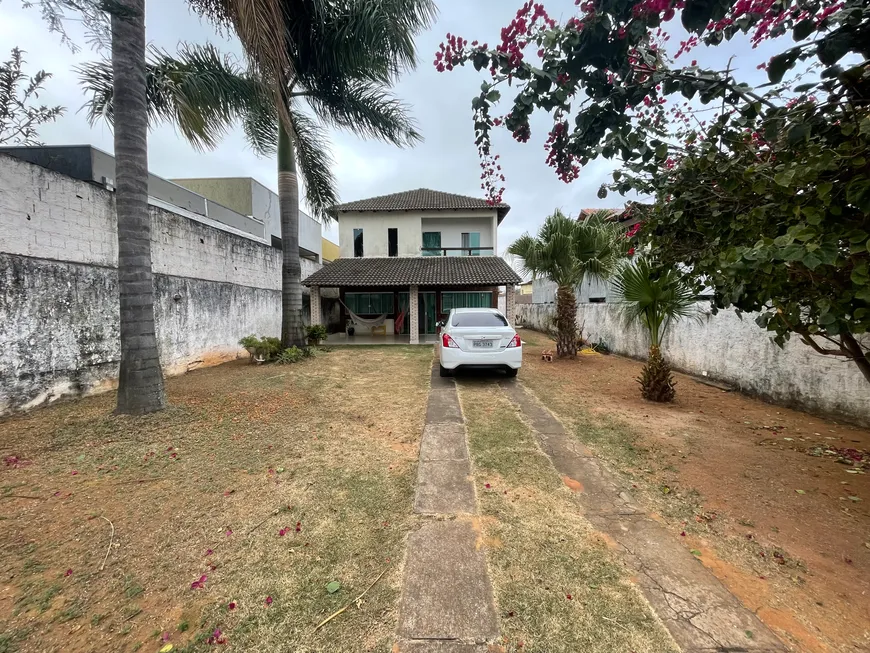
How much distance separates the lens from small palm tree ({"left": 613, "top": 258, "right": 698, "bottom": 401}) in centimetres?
556

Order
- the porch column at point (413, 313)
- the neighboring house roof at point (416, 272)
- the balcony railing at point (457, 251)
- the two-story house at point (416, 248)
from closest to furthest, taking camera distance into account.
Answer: the neighboring house roof at point (416, 272), the porch column at point (413, 313), the two-story house at point (416, 248), the balcony railing at point (457, 251)

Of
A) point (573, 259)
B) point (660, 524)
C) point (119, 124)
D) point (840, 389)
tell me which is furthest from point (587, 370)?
point (119, 124)

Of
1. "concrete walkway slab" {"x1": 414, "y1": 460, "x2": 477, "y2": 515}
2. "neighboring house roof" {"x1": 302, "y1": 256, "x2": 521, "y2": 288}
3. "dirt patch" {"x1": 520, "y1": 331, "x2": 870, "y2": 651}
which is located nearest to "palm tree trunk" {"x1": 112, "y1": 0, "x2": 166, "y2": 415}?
"concrete walkway slab" {"x1": 414, "y1": 460, "x2": 477, "y2": 515}

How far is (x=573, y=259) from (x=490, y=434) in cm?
655

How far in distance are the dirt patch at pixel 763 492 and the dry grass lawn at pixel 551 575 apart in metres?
0.65

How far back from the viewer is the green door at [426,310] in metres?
17.1

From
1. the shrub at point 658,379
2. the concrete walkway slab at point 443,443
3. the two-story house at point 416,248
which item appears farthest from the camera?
the two-story house at point 416,248

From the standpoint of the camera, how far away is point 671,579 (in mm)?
2018

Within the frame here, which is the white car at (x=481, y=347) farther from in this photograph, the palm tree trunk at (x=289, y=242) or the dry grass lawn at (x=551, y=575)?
the palm tree trunk at (x=289, y=242)

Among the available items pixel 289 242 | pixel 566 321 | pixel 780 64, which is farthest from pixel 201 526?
pixel 566 321

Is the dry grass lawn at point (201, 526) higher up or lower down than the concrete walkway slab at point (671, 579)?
higher up

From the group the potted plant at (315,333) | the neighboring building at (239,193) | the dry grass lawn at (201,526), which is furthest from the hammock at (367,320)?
the dry grass lawn at (201,526)

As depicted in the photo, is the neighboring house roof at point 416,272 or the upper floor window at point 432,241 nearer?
the neighboring house roof at point 416,272

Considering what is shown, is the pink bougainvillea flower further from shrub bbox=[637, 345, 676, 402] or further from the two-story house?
the two-story house
